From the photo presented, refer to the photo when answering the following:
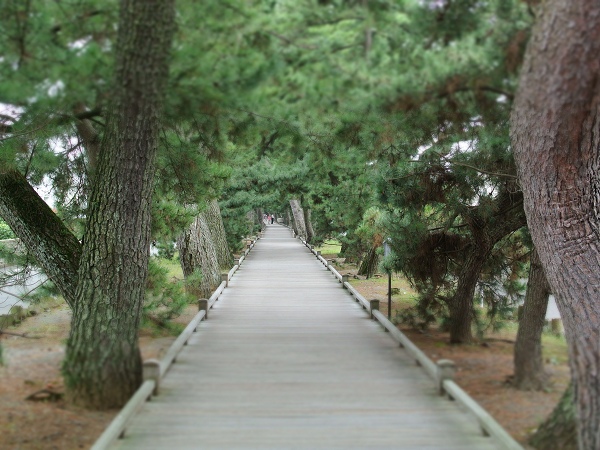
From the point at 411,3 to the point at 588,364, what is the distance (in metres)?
1.85

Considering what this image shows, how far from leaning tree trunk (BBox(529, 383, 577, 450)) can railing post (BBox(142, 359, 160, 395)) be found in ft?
8.43

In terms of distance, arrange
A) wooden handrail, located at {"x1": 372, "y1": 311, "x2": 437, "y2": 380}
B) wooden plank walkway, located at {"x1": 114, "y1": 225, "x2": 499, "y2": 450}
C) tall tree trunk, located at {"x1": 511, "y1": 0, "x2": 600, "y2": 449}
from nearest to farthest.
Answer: tall tree trunk, located at {"x1": 511, "y1": 0, "x2": 600, "y2": 449}
wooden plank walkway, located at {"x1": 114, "y1": 225, "x2": 499, "y2": 450}
wooden handrail, located at {"x1": 372, "y1": 311, "x2": 437, "y2": 380}

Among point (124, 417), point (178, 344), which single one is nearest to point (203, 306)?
point (178, 344)

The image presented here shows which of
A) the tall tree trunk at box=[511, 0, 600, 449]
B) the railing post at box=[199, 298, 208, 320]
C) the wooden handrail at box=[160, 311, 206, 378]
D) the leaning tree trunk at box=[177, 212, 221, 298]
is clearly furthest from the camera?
the leaning tree trunk at box=[177, 212, 221, 298]

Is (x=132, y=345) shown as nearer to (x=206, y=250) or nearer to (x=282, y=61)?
(x=282, y=61)

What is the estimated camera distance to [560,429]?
8.08ft

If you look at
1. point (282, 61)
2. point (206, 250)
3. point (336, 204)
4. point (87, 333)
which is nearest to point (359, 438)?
point (87, 333)

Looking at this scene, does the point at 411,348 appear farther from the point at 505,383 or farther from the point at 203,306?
the point at 203,306

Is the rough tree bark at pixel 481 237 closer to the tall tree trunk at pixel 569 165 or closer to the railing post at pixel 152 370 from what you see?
the tall tree trunk at pixel 569 165

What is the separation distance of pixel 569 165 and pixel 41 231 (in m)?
5.39

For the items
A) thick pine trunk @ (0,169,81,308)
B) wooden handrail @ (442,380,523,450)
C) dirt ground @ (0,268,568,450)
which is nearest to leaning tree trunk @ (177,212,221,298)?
thick pine trunk @ (0,169,81,308)

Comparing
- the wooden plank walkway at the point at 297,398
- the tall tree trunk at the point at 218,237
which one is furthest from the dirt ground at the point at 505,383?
the tall tree trunk at the point at 218,237

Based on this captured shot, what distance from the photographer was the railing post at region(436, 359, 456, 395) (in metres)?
3.43

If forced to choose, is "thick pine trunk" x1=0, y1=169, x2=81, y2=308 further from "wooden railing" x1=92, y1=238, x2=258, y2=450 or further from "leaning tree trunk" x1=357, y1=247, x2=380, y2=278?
"leaning tree trunk" x1=357, y1=247, x2=380, y2=278
